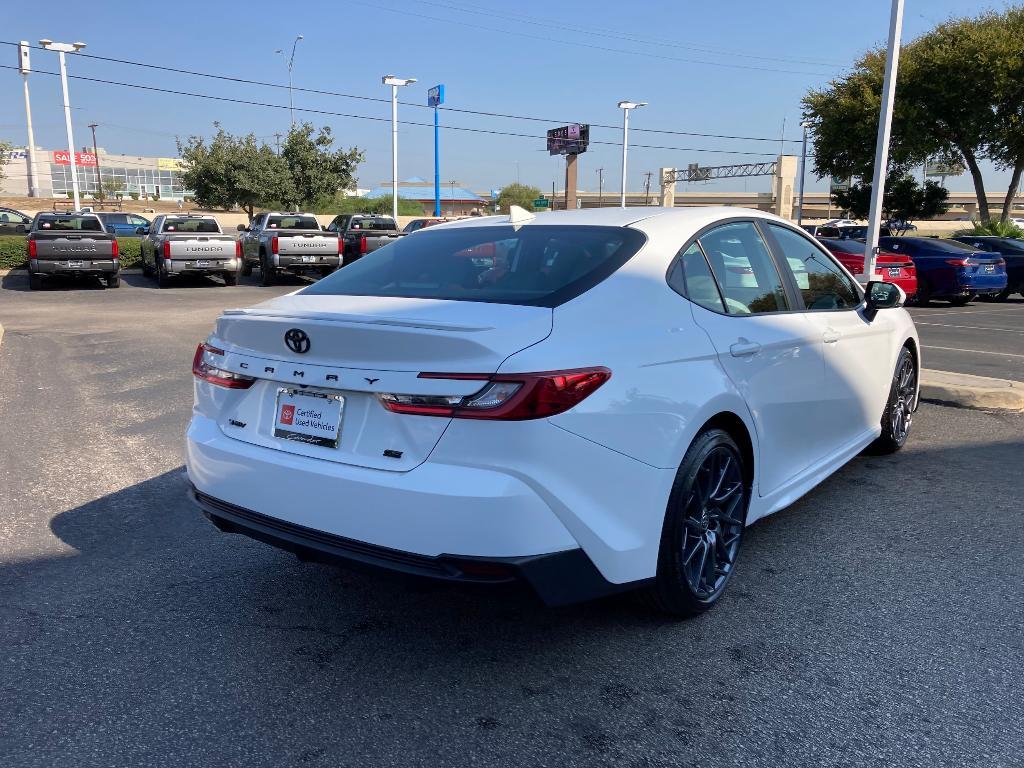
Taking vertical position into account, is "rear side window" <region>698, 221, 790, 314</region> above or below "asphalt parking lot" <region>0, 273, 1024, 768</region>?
above

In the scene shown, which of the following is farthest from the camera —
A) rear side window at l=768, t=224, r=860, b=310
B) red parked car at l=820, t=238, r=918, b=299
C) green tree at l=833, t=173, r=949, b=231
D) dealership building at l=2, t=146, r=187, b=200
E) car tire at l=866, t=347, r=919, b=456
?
dealership building at l=2, t=146, r=187, b=200

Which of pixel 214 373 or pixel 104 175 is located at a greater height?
pixel 104 175

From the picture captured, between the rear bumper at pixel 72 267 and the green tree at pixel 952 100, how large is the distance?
1081 inches

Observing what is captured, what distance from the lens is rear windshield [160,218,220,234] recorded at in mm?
20922

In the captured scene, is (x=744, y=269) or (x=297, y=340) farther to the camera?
(x=744, y=269)

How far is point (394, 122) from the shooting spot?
43.5 m

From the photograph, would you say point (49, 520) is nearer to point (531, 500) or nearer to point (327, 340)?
point (327, 340)

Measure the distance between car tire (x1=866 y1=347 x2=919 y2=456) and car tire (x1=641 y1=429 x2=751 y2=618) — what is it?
2.39m

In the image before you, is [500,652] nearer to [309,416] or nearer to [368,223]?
[309,416]

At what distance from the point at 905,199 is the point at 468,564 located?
49410mm

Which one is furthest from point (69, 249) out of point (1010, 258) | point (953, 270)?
point (1010, 258)

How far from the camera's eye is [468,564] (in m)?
2.57

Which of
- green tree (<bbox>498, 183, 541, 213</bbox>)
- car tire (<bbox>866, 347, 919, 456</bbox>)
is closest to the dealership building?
green tree (<bbox>498, 183, 541, 213</bbox>)

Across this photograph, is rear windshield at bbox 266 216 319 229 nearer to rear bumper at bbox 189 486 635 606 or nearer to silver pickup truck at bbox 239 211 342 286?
silver pickup truck at bbox 239 211 342 286
